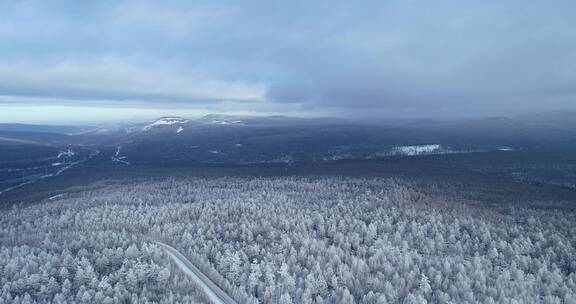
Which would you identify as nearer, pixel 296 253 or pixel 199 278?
pixel 199 278

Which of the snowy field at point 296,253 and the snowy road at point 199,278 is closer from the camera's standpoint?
the snowy road at point 199,278

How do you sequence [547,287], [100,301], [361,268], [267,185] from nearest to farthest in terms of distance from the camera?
[100,301]
[547,287]
[361,268]
[267,185]

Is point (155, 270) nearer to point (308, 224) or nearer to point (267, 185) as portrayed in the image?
point (308, 224)

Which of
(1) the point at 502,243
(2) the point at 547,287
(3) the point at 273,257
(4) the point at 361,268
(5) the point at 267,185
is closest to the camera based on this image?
(2) the point at 547,287

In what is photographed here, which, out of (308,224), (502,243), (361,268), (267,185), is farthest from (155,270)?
(267,185)

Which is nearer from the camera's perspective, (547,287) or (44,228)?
(547,287)
